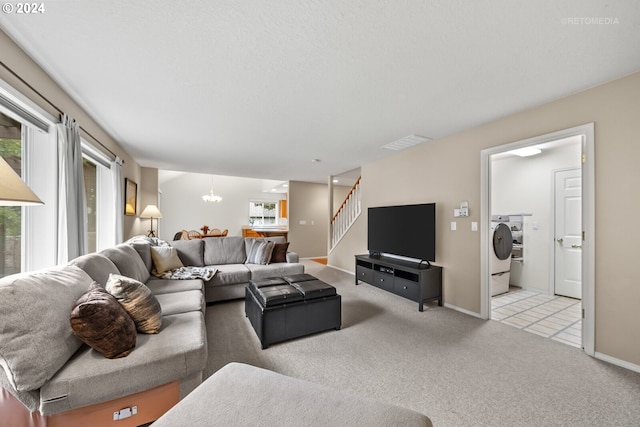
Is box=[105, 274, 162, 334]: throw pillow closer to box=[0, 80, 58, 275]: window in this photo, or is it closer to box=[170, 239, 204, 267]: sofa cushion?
box=[0, 80, 58, 275]: window

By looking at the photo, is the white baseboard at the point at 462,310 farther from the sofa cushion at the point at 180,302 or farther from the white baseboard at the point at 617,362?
the sofa cushion at the point at 180,302

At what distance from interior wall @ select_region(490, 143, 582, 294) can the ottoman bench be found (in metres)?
4.06

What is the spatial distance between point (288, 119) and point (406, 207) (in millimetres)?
2277

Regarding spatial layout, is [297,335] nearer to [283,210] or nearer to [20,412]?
[20,412]

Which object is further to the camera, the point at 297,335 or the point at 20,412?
the point at 297,335

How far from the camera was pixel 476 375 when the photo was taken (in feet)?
6.33

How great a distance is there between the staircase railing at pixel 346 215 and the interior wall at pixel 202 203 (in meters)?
4.67

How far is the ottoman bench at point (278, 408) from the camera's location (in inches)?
34.4

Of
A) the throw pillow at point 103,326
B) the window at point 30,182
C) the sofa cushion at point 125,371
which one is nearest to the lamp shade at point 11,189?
the throw pillow at point 103,326

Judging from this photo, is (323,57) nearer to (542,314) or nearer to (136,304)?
(136,304)

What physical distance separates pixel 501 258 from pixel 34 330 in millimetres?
5214

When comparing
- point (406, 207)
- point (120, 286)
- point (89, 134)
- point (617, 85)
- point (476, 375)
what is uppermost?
point (617, 85)

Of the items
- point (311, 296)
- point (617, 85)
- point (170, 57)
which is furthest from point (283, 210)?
point (617, 85)

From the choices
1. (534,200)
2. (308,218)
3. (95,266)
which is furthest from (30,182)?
(534,200)
